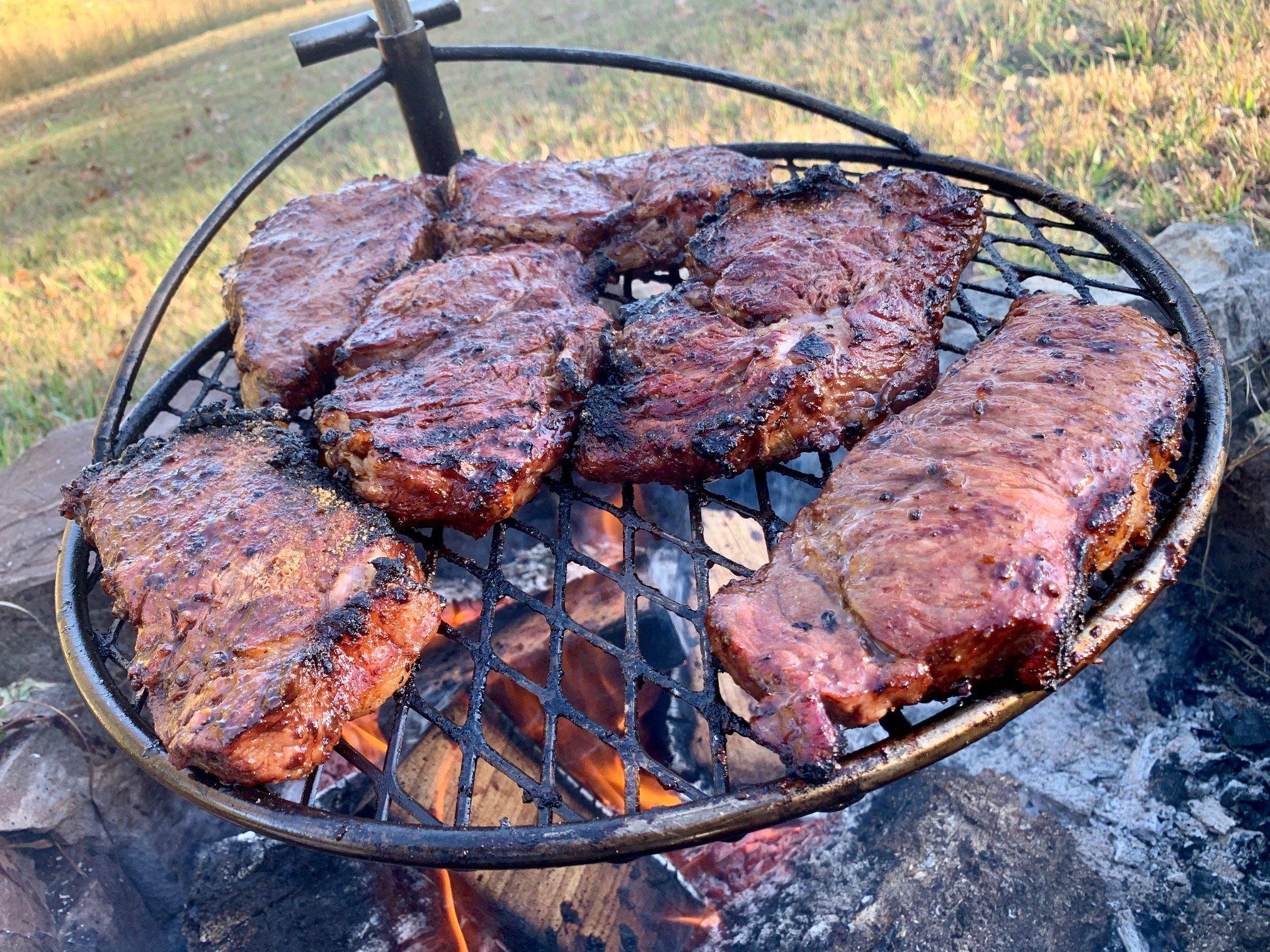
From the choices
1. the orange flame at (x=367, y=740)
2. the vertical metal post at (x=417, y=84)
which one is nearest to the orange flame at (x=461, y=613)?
the orange flame at (x=367, y=740)

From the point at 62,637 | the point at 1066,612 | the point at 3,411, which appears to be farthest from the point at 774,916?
the point at 3,411

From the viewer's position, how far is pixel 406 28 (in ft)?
9.78

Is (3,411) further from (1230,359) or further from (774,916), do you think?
(1230,359)

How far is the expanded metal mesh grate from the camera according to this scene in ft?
5.50

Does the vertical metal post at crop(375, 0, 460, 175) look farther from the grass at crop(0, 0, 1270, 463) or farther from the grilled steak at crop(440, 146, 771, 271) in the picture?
the grass at crop(0, 0, 1270, 463)

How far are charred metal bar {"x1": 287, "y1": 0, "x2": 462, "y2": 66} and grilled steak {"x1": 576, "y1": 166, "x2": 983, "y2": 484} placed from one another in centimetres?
148

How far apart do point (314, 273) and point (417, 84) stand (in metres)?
0.89

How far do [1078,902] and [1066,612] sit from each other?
128 centimetres

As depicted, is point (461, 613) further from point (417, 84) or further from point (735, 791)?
point (417, 84)

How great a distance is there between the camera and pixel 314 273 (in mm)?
2750

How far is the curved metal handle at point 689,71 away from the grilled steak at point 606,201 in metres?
0.26

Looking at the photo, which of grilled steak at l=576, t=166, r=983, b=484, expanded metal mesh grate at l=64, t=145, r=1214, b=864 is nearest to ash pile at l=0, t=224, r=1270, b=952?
expanded metal mesh grate at l=64, t=145, r=1214, b=864

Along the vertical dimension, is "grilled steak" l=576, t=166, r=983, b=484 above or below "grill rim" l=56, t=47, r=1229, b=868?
above

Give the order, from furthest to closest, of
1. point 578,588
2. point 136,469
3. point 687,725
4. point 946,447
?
point 578,588, point 687,725, point 136,469, point 946,447
